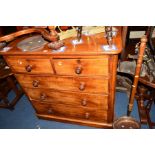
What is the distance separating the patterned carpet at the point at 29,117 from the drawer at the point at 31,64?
3.69 feet

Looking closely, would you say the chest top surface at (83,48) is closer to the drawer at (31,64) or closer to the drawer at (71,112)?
the drawer at (31,64)

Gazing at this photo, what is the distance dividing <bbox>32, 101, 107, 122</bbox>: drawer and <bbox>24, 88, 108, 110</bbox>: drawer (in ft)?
0.33

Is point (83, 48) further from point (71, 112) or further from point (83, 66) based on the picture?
point (71, 112)

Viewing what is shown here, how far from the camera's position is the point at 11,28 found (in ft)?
11.4

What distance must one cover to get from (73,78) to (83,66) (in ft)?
0.77

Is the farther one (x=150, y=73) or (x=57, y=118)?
(x=57, y=118)

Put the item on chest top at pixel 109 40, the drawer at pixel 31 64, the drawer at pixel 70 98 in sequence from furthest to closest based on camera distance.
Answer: the drawer at pixel 70 98 < the drawer at pixel 31 64 < the item on chest top at pixel 109 40

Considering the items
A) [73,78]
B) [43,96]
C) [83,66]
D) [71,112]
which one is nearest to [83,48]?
[83,66]

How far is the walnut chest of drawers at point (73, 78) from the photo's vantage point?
5.11 feet

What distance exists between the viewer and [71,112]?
2.33 m

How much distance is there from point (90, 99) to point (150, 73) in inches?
30.6

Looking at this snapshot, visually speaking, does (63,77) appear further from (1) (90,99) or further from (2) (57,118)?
(2) (57,118)

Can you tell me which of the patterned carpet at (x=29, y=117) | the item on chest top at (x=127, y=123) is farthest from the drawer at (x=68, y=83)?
the patterned carpet at (x=29, y=117)
